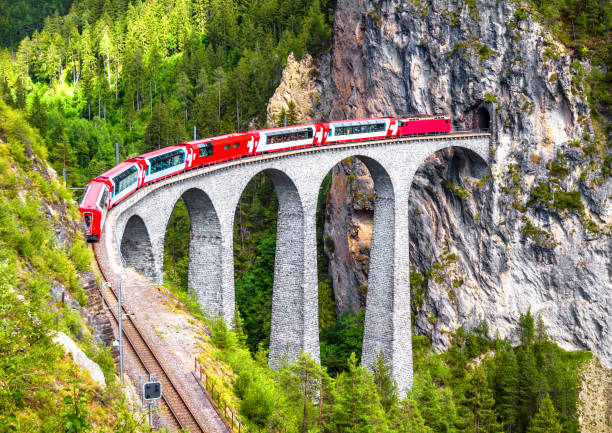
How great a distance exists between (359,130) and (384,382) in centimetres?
1842

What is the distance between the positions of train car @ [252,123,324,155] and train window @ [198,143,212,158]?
373cm

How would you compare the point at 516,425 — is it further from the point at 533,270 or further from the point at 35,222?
the point at 35,222

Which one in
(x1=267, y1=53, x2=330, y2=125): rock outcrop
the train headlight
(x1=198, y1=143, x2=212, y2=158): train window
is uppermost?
(x1=267, y1=53, x2=330, y2=125): rock outcrop

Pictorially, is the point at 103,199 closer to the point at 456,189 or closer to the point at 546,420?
the point at 546,420

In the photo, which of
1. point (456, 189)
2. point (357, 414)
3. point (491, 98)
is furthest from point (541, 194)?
point (357, 414)

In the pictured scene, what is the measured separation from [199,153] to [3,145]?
15.9 meters

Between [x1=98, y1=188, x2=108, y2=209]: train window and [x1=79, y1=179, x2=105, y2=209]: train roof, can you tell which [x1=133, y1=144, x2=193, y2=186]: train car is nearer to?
[x1=79, y1=179, x2=105, y2=209]: train roof

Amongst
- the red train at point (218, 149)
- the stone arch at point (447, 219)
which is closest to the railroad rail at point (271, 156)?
the red train at point (218, 149)

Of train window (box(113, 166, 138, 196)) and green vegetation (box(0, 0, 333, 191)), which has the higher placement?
green vegetation (box(0, 0, 333, 191))

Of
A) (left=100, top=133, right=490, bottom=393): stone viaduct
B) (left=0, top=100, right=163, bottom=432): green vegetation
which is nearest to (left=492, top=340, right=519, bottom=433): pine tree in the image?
(left=100, top=133, right=490, bottom=393): stone viaduct

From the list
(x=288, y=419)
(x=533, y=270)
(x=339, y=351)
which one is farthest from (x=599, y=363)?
(x=288, y=419)

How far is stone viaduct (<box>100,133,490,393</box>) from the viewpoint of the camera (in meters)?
35.1

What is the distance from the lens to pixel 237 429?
22.2 m

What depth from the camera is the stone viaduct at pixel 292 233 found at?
3505 cm
